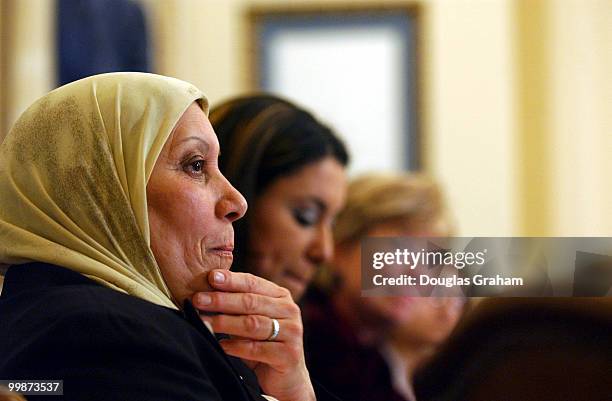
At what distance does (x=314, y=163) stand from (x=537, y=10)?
111 cm

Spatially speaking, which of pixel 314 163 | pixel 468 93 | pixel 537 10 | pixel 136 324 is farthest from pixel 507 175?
pixel 136 324

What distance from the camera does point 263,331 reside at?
93cm

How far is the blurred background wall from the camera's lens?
6.78 feet

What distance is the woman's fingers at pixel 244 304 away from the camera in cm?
89

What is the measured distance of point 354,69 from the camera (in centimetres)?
240

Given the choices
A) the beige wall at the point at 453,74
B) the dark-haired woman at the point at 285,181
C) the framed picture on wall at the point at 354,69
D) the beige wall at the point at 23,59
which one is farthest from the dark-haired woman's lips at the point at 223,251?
the framed picture on wall at the point at 354,69

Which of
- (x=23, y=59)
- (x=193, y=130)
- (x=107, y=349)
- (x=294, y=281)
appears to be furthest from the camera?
(x=23, y=59)

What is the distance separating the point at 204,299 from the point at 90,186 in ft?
0.48

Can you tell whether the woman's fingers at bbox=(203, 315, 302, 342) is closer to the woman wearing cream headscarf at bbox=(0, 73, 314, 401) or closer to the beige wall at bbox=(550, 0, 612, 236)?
the woman wearing cream headscarf at bbox=(0, 73, 314, 401)

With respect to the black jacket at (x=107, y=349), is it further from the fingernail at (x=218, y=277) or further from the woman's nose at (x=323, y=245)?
the woman's nose at (x=323, y=245)

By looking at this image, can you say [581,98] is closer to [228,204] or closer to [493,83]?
[493,83]

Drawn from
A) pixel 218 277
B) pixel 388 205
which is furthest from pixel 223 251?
pixel 388 205

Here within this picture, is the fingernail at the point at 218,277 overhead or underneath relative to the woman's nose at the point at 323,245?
overhead

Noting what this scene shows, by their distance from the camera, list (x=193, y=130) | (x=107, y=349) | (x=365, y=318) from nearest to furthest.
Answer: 1. (x=107, y=349)
2. (x=193, y=130)
3. (x=365, y=318)
